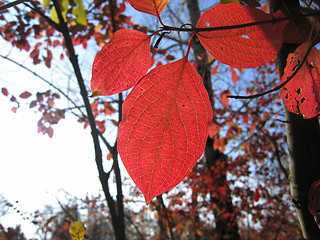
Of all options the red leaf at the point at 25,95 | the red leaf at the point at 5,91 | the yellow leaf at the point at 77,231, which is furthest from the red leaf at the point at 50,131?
the yellow leaf at the point at 77,231

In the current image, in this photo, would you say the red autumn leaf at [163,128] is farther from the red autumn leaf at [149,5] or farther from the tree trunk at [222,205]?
the tree trunk at [222,205]

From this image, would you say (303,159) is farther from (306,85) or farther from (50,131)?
(50,131)

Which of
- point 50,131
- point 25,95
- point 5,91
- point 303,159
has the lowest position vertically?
point 303,159

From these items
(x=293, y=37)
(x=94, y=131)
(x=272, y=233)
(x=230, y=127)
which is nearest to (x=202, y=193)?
(x=230, y=127)

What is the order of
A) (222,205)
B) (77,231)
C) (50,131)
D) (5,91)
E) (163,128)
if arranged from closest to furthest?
1. (163,128)
2. (77,231)
3. (50,131)
4. (5,91)
5. (222,205)

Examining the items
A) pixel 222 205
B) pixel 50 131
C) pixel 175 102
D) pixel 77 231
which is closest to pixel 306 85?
pixel 175 102

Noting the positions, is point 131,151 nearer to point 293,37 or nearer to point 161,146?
point 161,146
